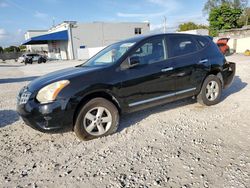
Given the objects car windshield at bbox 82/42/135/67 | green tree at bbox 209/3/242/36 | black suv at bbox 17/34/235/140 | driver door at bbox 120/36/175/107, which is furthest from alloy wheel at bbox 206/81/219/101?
green tree at bbox 209/3/242/36

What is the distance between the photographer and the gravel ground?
2.71 m

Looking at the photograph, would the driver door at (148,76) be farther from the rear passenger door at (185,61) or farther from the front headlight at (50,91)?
the front headlight at (50,91)

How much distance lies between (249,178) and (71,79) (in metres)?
2.84

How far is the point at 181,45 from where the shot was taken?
477cm

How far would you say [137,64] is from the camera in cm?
405

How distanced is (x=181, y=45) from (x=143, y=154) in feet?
8.69

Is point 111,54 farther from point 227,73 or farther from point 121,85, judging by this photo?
point 227,73

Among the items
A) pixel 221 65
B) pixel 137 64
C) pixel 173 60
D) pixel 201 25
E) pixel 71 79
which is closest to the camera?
pixel 71 79

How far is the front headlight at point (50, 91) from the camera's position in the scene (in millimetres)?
3457

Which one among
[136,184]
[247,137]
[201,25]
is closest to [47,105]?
[136,184]

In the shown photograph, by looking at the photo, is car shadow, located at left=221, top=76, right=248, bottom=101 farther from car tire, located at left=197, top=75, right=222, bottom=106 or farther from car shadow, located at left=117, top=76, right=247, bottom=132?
car tire, located at left=197, top=75, right=222, bottom=106

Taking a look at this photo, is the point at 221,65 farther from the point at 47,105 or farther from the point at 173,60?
the point at 47,105

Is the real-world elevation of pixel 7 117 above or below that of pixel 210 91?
below

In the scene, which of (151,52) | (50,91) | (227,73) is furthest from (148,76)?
(227,73)
